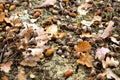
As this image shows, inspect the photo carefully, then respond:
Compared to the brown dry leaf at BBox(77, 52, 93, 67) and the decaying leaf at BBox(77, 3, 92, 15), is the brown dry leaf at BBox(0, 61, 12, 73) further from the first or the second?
the decaying leaf at BBox(77, 3, 92, 15)

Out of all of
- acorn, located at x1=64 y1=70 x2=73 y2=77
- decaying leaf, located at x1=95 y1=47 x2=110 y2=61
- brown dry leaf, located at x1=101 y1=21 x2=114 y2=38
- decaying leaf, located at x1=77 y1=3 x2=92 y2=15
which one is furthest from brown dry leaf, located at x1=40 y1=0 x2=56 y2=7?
acorn, located at x1=64 y1=70 x2=73 y2=77

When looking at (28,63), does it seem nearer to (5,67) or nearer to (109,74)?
(5,67)

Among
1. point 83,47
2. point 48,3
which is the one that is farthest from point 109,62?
point 48,3

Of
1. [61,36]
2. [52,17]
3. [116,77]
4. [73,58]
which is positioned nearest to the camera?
[116,77]

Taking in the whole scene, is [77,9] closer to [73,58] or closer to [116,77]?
[73,58]

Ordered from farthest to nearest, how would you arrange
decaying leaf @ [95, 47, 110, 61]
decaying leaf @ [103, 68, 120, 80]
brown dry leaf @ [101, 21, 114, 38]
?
brown dry leaf @ [101, 21, 114, 38], decaying leaf @ [95, 47, 110, 61], decaying leaf @ [103, 68, 120, 80]

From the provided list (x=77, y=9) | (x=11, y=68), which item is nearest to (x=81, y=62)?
(x=11, y=68)
